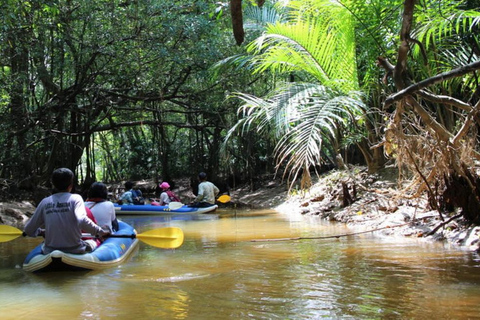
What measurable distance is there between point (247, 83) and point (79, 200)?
31.8ft

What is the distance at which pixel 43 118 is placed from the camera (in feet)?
42.9

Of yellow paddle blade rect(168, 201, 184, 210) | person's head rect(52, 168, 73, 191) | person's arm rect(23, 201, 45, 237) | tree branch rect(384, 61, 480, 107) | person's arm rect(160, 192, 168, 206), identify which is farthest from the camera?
person's arm rect(160, 192, 168, 206)

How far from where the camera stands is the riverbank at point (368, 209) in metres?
6.16

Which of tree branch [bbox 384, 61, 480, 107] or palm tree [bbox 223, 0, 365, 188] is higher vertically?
palm tree [bbox 223, 0, 365, 188]

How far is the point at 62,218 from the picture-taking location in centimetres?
479

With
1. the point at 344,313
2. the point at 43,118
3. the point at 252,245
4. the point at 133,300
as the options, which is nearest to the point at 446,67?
the point at 252,245

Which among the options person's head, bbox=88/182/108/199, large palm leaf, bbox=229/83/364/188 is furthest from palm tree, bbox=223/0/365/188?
person's head, bbox=88/182/108/199

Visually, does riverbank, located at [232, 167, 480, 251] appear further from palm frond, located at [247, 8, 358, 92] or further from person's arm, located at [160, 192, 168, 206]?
person's arm, located at [160, 192, 168, 206]

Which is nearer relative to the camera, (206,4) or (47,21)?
(47,21)

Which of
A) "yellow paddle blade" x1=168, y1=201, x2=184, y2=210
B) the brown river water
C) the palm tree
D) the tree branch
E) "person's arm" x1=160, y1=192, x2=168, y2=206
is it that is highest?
the palm tree

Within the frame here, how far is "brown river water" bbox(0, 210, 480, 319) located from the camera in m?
3.39

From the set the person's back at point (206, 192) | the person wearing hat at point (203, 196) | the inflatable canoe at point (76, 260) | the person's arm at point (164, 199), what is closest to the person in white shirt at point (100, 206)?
the inflatable canoe at point (76, 260)

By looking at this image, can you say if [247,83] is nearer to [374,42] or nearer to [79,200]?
[374,42]

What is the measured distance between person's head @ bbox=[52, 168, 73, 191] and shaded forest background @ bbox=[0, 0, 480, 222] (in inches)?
92.7
